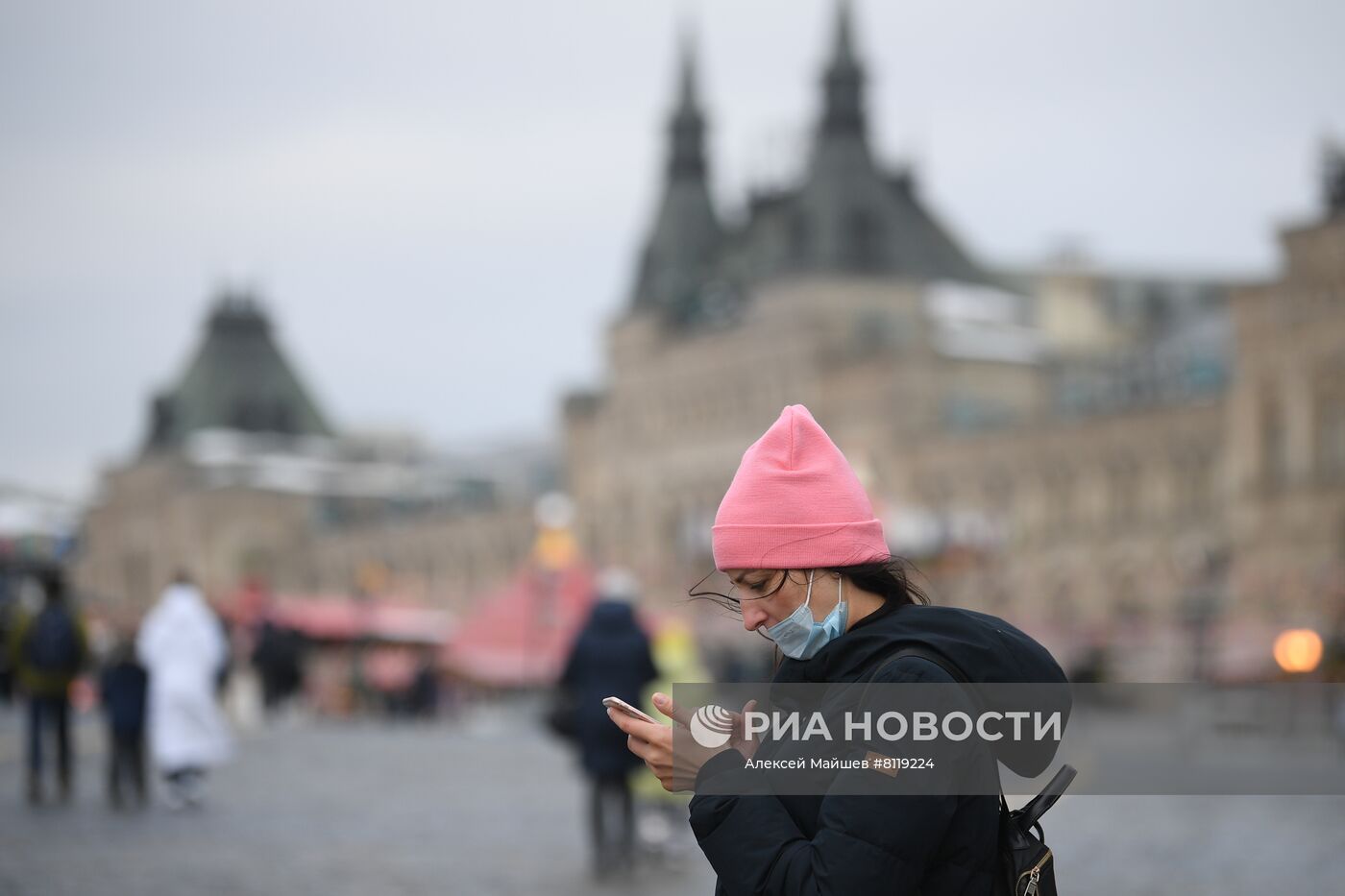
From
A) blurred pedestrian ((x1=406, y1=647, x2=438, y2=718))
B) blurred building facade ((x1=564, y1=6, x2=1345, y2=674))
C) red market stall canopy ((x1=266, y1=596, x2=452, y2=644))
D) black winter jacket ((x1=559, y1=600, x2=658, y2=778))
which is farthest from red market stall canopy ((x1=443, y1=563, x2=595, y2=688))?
black winter jacket ((x1=559, y1=600, x2=658, y2=778))

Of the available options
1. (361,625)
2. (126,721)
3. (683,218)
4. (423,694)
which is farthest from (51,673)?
(683,218)

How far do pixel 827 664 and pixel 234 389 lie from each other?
101172 mm

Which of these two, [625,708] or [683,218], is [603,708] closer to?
[625,708]

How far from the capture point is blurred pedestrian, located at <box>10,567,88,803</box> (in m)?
12.4

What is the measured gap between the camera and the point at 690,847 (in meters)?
11.1

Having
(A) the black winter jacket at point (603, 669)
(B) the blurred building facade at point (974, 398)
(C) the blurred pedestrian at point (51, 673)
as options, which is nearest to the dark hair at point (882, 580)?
(A) the black winter jacket at point (603, 669)

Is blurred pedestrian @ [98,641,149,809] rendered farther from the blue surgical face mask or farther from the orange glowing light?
the blue surgical face mask

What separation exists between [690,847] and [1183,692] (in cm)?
1020

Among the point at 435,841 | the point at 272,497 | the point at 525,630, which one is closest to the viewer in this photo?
the point at 435,841

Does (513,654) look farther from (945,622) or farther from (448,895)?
(945,622)

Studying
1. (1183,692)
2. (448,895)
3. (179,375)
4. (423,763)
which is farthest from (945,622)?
(179,375)

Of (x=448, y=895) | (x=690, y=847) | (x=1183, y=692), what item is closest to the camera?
(x=448, y=895)

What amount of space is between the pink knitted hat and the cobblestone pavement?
587cm

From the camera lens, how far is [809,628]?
2.74 m
